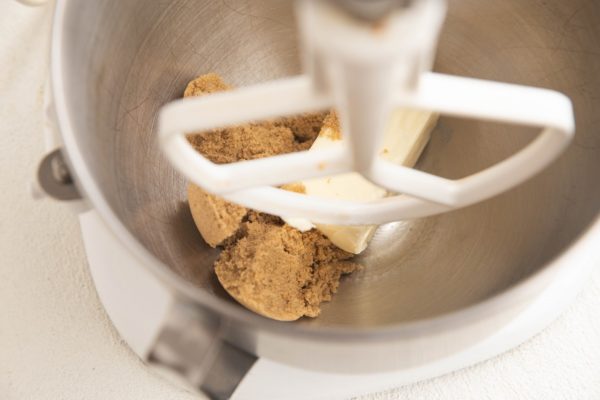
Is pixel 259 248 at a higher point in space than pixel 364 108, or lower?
lower

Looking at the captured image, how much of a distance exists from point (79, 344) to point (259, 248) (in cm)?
19

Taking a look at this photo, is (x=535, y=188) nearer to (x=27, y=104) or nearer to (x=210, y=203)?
(x=210, y=203)

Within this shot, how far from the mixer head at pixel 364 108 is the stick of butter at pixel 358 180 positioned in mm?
61

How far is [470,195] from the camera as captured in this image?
458 mm

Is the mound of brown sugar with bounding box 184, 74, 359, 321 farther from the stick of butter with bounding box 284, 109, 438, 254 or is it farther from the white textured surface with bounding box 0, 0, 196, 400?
the white textured surface with bounding box 0, 0, 196, 400

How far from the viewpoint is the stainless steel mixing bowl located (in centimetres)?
43

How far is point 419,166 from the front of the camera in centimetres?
65

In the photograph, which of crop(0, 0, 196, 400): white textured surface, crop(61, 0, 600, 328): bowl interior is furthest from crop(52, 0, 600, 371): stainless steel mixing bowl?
crop(0, 0, 196, 400): white textured surface

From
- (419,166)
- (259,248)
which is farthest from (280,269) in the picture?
(419,166)

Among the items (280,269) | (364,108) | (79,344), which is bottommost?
(79,344)

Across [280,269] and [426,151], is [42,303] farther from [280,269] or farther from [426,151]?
[426,151]

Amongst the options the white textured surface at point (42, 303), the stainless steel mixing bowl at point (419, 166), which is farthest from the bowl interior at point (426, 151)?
the white textured surface at point (42, 303)

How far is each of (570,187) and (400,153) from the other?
14 cm

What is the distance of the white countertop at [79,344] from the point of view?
1.94 feet
